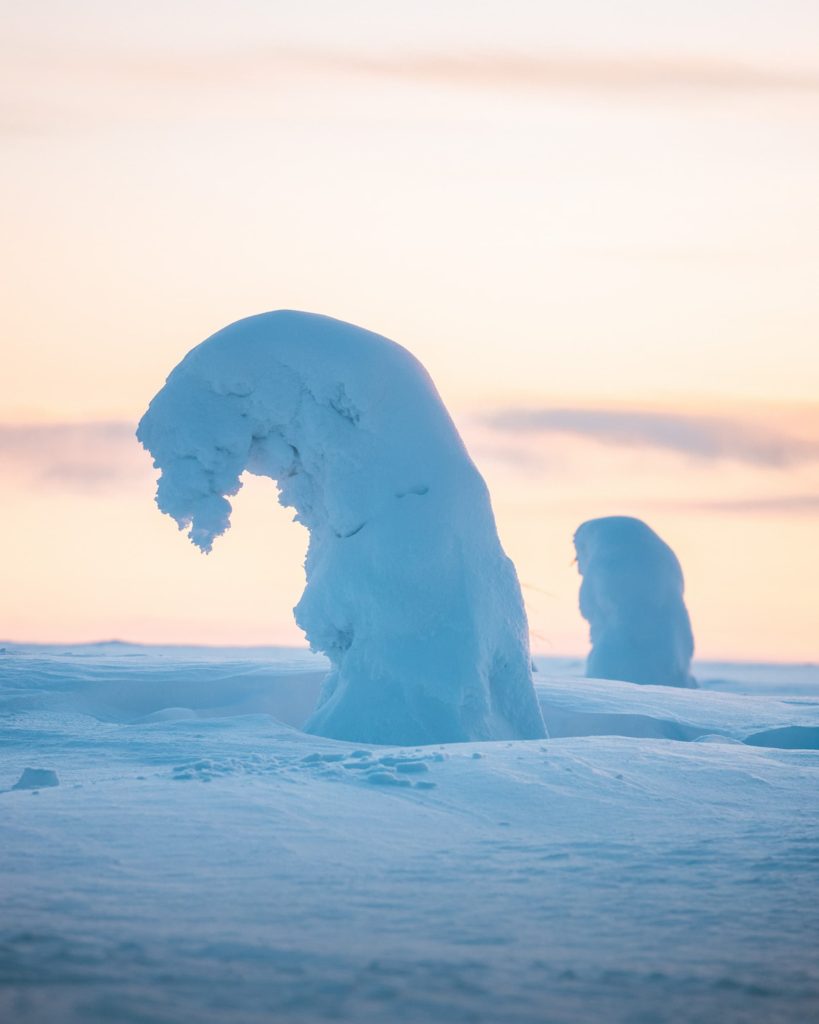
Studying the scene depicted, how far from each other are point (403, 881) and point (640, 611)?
1868 cm

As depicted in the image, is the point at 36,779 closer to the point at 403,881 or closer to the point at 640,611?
the point at 403,881

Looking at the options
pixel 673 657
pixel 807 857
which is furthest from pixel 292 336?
pixel 673 657

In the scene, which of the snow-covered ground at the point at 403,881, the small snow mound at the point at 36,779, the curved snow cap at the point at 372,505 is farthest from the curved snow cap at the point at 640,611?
the small snow mound at the point at 36,779

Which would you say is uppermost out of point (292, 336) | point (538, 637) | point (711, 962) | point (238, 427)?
point (292, 336)

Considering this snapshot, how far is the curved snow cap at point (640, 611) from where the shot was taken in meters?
23.1

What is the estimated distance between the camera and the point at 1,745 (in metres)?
9.35

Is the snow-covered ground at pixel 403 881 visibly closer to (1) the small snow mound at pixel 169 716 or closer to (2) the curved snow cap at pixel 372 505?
(2) the curved snow cap at pixel 372 505

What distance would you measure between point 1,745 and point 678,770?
537 centimetres

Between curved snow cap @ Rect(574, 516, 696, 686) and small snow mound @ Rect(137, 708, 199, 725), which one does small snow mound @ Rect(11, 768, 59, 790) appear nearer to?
small snow mound @ Rect(137, 708, 199, 725)

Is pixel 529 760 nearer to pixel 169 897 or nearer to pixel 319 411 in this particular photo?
pixel 169 897

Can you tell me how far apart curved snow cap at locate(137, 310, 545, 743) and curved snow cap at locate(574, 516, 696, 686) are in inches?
495

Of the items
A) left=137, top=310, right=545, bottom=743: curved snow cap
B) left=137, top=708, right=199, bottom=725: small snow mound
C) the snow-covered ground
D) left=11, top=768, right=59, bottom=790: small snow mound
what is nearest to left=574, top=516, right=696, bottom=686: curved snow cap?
left=137, top=310, right=545, bottom=743: curved snow cap

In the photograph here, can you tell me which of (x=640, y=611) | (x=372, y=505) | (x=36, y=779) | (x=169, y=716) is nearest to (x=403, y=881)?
(x=36, y=779)

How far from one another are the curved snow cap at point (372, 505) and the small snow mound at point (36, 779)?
3.65 m
